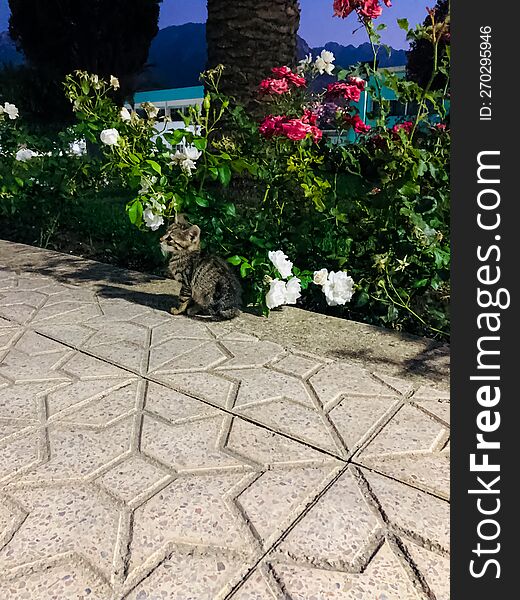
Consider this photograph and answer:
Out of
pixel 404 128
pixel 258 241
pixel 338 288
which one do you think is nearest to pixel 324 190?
pixel 258 241

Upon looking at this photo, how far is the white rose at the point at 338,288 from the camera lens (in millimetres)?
4152

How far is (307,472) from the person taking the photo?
245 cm

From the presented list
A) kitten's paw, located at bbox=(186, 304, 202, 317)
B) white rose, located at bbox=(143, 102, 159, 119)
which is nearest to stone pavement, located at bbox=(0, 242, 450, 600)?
kitten's paw, located at bbox=(186, 304, 202, 317)

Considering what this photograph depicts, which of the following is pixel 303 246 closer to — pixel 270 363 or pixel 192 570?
pixel 270 363

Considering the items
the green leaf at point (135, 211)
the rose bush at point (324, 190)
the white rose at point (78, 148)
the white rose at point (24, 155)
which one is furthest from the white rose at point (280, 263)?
the white rose at point (78, 148)

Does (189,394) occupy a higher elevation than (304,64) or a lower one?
lower

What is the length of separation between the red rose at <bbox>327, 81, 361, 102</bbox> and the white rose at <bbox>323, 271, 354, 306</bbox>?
Answer: 54.9 inches

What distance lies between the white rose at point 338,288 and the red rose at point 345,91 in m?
1.39

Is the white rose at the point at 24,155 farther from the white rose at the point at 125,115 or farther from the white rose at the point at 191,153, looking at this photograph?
the white rose at the point at 191,153

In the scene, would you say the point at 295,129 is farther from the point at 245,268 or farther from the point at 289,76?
the point at 245,268

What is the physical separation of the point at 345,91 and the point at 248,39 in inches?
79.9

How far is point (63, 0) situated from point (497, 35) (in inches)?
669

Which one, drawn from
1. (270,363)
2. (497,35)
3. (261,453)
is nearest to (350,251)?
(270,363)

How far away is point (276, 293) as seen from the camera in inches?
162
